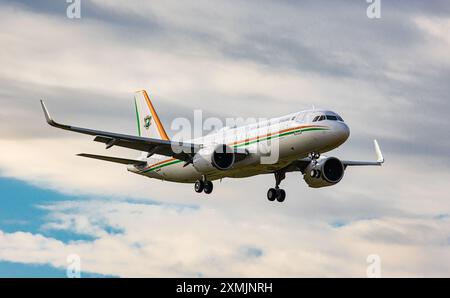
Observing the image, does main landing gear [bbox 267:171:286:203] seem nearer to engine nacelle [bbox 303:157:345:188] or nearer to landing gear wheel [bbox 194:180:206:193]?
engine nacelle [bbox 303:157:345:188]

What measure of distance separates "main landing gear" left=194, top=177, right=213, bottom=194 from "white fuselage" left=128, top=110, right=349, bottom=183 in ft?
1.55

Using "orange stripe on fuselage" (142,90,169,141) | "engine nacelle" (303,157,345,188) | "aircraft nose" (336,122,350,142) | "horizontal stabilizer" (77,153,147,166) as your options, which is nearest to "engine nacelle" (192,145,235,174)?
"engine nacelle" (303,157,345,188)

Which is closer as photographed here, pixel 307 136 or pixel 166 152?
pixel 307 136

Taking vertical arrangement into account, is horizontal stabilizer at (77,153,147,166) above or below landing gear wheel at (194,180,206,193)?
above

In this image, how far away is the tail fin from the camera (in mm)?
84444

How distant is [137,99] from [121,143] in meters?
19.8

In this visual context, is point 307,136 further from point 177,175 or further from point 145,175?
point 145,175

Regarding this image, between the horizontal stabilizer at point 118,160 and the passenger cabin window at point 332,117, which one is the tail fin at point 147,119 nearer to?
the horizontal stabilizer at point 118,160

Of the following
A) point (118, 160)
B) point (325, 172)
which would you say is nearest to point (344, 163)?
point (325, 172)

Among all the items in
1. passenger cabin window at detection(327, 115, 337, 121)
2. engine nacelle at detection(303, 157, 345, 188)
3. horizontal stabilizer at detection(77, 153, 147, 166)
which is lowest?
engine nacelle at detection(303, 157, 345, 188)

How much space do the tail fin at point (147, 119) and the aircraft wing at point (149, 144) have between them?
40.5 feet

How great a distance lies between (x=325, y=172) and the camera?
7094 cm
